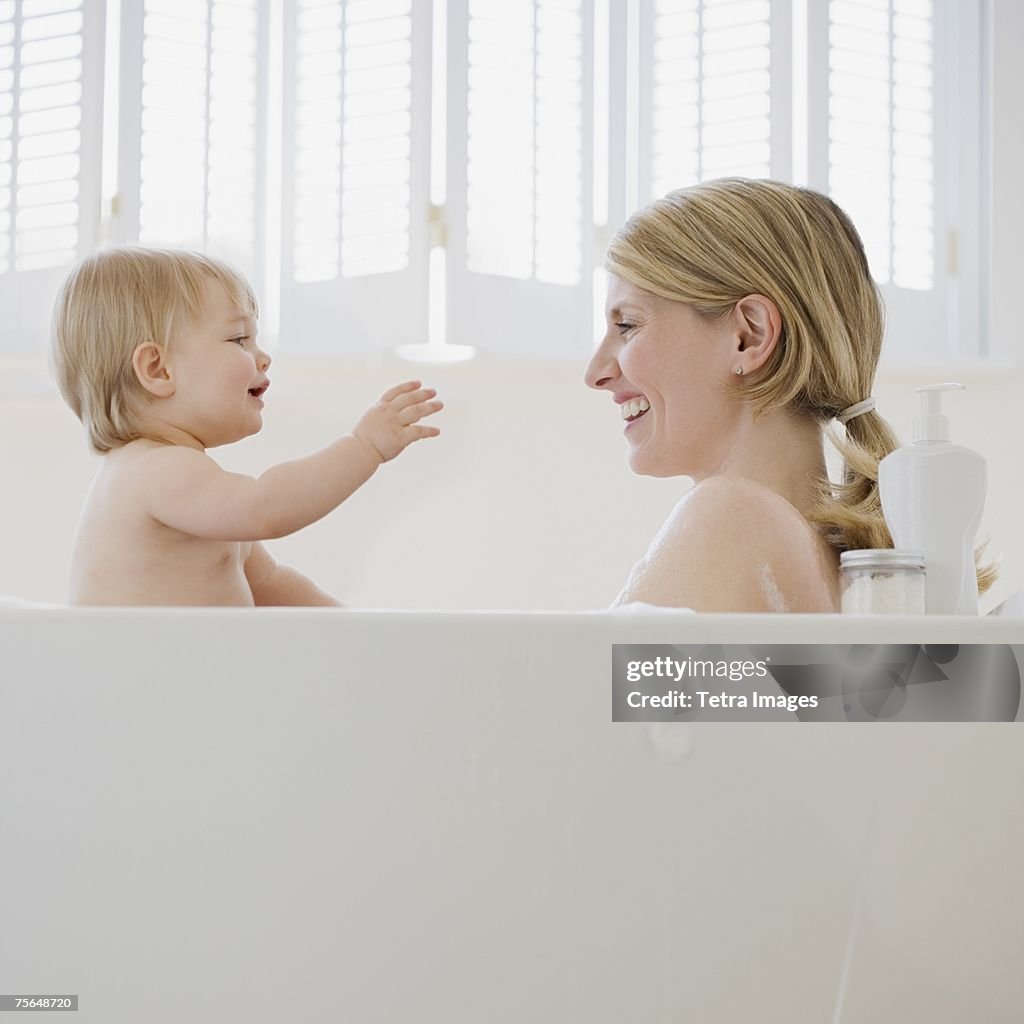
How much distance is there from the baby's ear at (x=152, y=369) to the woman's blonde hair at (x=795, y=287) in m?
0.42

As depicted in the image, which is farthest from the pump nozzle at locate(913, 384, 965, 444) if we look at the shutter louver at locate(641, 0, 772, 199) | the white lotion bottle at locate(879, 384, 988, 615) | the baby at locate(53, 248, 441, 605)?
the shutter louver at locate(641, 0, 772, 199)

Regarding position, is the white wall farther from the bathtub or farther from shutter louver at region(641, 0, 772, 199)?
the bathtub

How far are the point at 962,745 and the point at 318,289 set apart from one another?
62.2 inches

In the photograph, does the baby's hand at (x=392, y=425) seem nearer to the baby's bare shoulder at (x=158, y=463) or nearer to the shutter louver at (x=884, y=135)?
the baby's bare shoulder at (x=158, y=463)

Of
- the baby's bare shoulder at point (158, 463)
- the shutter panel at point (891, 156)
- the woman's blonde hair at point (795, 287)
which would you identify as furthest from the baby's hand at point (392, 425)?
the shutter panel at point (891, 156)

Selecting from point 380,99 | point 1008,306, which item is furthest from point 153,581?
point 1008,306

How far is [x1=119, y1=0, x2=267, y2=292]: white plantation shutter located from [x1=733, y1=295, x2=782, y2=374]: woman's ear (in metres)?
1.22

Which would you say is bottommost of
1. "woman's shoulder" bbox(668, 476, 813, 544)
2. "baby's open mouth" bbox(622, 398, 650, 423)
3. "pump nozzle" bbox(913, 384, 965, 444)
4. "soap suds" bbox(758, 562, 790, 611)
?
"soap suds" bbox(758, 562, 790, 611)

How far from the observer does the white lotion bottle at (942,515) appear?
94 cm

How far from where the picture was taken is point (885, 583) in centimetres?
88

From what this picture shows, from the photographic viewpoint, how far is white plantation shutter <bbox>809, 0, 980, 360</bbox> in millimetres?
2174

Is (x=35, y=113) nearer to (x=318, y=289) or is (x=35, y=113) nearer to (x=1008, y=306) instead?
(x=318, y=289)

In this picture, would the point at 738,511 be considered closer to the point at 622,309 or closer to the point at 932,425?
the point at 932,425

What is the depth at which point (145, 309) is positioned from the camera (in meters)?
1.14
